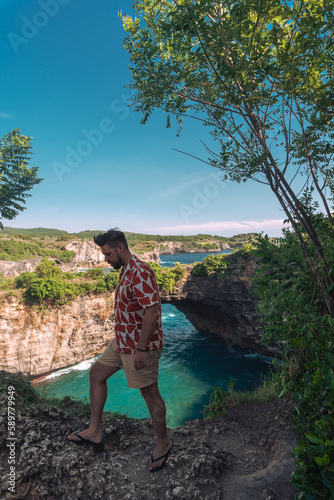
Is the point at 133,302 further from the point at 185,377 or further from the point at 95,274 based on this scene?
the point at 95,274

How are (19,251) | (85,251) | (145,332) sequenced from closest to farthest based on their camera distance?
(145,332), (19,251), (85,251)

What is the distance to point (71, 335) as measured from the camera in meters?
19.7

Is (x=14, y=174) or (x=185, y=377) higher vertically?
(x=14, y=174)

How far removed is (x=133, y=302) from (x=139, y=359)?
53 cm

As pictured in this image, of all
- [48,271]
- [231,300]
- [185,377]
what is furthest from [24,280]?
[231,300]

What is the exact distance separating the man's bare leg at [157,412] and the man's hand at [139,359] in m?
0.29

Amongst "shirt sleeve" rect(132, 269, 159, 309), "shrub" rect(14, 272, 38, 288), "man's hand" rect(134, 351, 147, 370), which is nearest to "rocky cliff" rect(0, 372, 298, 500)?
"man's hand" rect(134, 351, 147, 370)

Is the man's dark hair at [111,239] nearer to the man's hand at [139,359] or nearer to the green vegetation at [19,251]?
the man's hand at [139,359]

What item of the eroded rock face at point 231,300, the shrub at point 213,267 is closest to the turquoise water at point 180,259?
the eroded rock face at point 231,300

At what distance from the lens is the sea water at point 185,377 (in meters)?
14.9

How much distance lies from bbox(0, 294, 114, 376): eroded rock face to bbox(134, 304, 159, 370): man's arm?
60.9ft

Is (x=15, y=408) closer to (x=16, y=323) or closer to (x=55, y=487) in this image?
(x=55, y=487)

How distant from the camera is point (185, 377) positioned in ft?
61.9

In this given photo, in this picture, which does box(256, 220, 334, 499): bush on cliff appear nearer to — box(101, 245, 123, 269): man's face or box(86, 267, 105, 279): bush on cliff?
box(101, 245, 123, 269): man's face
